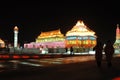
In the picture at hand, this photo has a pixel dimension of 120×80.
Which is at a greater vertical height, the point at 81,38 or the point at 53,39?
the point at 53,39

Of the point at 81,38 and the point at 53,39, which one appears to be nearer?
the point at 81,38

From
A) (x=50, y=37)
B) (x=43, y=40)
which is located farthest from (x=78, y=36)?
(x=43, y=40)

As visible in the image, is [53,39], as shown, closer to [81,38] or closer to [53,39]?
[53,39]

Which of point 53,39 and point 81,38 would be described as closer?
point 81,38

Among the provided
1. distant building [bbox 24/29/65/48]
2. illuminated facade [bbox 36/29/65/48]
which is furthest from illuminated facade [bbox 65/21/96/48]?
illuminated facade [bbox 36/29/65/48]

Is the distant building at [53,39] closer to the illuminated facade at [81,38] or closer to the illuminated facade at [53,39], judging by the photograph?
the illuminated facade at [53,39]

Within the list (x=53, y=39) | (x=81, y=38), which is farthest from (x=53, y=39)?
(x=81, y=38)

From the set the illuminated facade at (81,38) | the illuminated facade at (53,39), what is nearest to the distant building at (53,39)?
the illuminated facade at (53,39)

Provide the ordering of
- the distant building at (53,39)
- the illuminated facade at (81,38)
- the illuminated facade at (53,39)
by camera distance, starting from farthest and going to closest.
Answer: the illuminated facade at (53,39)
the distant building at (53,39)
the illuminated facade at (81,38)

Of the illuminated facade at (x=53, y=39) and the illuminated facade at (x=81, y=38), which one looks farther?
the illuminated facade at (x=53, y=39)

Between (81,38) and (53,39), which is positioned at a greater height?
(53,39)

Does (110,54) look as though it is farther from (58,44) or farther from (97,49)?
(58,44)

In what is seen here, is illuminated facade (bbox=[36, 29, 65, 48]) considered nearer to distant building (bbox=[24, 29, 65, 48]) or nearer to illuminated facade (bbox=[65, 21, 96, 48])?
distant building (bbox=[24, 29, 65, 48])

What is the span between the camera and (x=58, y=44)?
103125 mm
